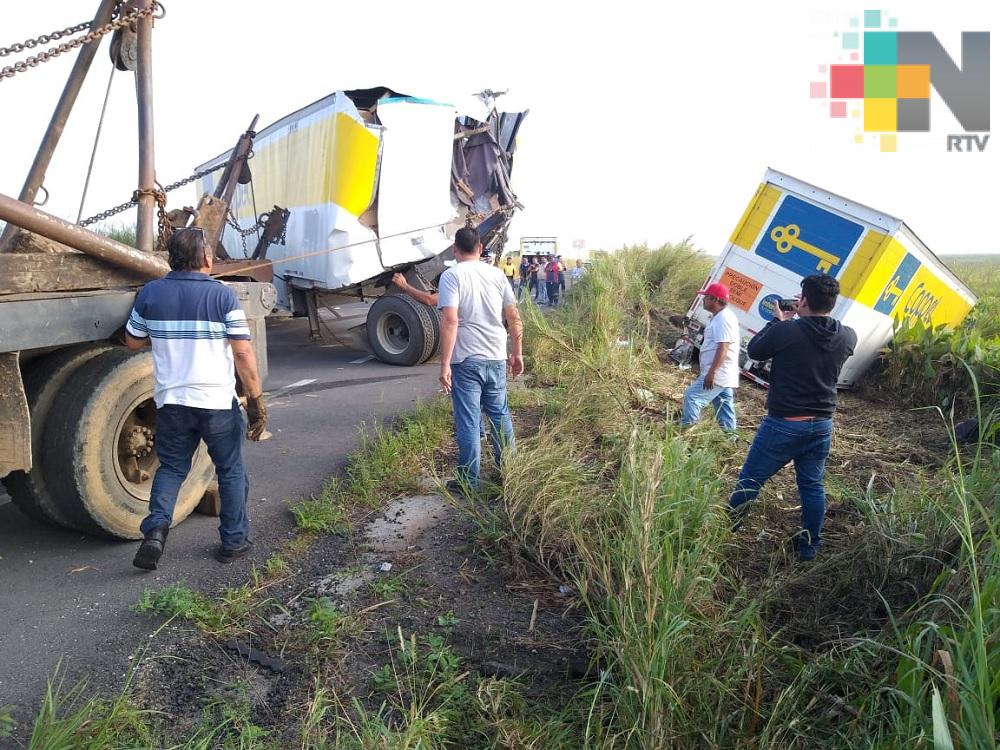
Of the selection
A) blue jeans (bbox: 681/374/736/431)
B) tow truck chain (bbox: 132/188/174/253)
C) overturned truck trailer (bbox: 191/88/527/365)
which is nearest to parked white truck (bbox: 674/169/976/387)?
blue jeans (bbox: 681/374/736/431)

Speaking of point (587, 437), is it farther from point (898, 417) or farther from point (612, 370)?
point (898, 417)

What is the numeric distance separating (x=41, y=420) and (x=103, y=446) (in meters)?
0.32

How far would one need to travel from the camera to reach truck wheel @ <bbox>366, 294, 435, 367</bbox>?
28.8ft

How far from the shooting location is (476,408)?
421cm

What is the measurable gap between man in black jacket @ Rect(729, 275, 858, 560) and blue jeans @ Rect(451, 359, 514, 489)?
149cm

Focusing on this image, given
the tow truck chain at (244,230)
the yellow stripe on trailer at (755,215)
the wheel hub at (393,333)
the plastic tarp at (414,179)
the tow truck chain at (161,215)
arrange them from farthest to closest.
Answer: the tow truck chain at (244,230), the wheel hub at (393,333), the yellow stripe on trailer at (755,215), the plastic tarp at (414,179), the tow truck chain at (161,215)

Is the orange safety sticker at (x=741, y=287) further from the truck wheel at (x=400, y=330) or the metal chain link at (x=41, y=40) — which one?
the metal chain link at (x=41, y=40)

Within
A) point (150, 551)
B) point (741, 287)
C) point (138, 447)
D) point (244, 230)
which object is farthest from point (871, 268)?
point (244, 230)

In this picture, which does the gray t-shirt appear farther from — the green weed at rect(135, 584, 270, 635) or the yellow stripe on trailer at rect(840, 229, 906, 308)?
the yellow stripe on trailer at rect(840, 229, 906, 308)

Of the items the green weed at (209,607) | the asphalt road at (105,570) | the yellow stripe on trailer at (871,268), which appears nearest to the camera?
the asphalt road at (105,570)

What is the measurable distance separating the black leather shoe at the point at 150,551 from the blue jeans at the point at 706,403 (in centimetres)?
364

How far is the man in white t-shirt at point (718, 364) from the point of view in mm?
5098

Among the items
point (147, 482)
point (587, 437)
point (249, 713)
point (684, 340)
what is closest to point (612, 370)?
point (587, 437)

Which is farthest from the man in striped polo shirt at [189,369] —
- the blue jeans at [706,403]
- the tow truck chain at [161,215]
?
the blue jeans at [706,403]
